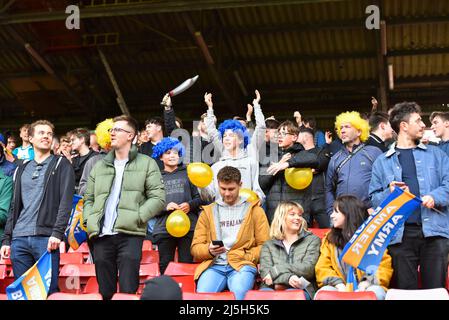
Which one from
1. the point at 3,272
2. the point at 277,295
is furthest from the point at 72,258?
the point at 277,295

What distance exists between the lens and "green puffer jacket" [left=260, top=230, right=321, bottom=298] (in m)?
5.27

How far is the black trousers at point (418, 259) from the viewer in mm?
4961

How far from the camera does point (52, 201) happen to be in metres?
5.60

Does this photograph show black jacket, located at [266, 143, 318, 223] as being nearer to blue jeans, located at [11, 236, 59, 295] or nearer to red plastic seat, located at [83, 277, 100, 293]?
red plastic seat, located at [83, 277, 100, 293]

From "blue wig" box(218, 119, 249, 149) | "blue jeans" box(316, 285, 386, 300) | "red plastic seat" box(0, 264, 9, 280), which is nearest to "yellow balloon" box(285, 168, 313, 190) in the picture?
"blue wig" box(218, 119, 249, 149)

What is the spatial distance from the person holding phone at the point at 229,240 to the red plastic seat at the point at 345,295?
0.96 metres

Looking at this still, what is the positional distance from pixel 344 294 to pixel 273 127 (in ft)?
13.3

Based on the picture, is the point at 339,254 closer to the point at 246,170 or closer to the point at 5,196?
the point at 246,170

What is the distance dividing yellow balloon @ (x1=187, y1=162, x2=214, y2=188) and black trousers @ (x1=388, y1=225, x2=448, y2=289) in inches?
83.9

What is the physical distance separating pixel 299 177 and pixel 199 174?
1017 millimetres
